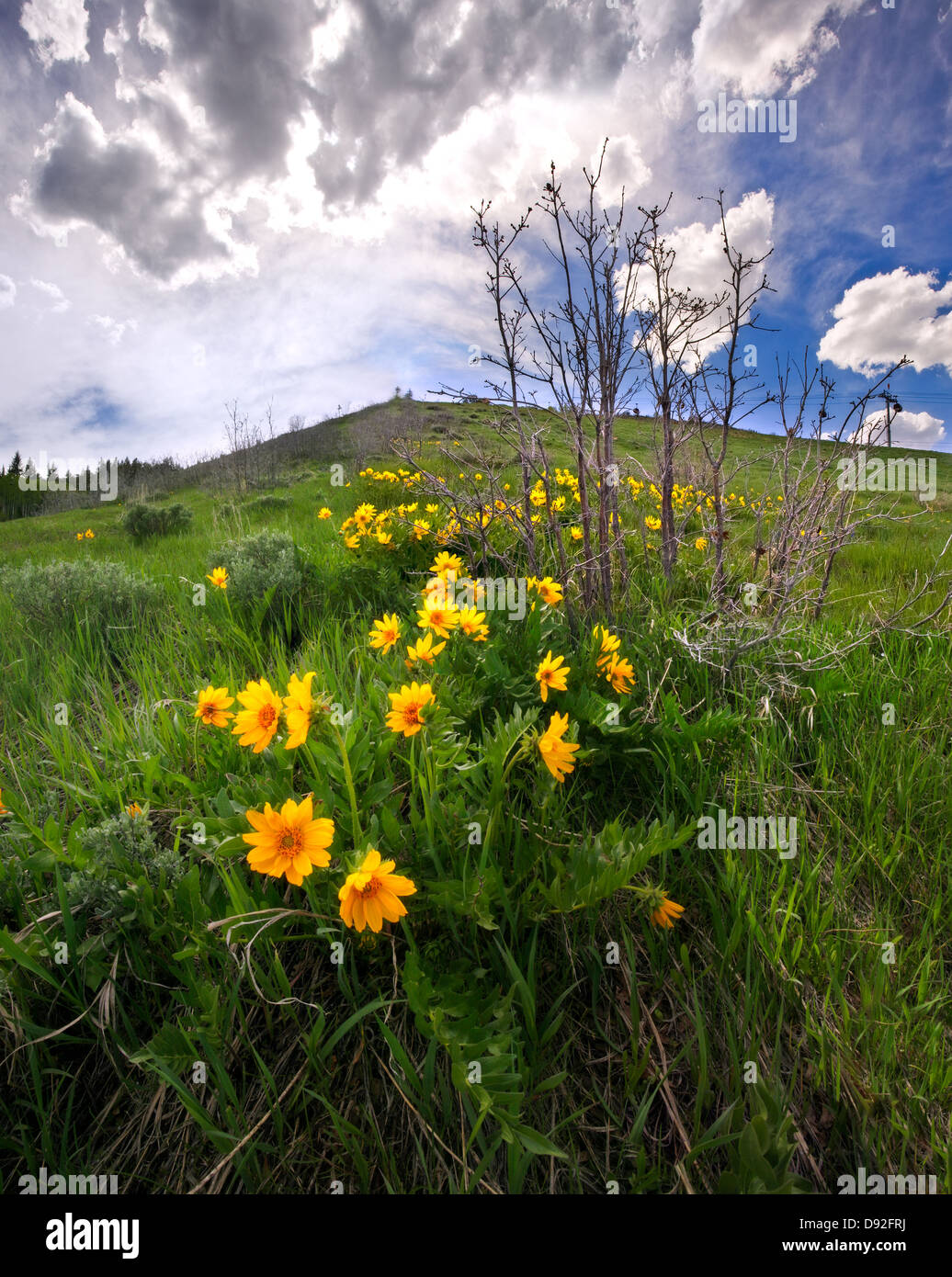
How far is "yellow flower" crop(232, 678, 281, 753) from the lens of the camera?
1.41 m

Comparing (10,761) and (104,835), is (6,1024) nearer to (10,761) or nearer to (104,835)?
(104,835)

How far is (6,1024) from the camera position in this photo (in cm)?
131

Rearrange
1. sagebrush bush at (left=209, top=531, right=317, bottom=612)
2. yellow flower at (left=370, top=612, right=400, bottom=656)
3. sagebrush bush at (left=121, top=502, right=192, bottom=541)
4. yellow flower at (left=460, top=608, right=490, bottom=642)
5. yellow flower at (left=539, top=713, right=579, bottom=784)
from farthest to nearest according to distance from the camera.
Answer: sagebrush bush at (left=121, top=502, right=192, bottom=541) < sagebrush bush at (left=209, top=531, right=317, bottom=612) < yellow flower at (left=370, top=612, right=400, bottom=656) < yellow flower at (left=460, top=608, right=490, bottom=642) < yellow flower at (left=539, top=713, right=579, bottom=784)

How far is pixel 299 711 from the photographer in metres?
1.29

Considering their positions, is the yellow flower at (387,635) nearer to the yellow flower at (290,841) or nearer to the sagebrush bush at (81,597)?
the yellow flower at (290,841)

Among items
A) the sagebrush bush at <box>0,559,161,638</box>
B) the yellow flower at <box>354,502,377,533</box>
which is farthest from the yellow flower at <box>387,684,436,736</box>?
the yellow flower at <box>354,502,377,533</box>

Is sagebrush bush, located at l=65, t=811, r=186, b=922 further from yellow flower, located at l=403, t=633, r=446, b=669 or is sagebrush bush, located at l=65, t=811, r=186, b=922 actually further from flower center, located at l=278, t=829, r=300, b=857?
yellow flower, located at l=403, t=633, r=446, b=669

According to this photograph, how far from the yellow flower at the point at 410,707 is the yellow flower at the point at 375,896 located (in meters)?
0.39

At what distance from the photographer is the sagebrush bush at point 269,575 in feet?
11.1

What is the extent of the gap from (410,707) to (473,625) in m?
0.53

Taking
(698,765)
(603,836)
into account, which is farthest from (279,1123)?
(698,765)

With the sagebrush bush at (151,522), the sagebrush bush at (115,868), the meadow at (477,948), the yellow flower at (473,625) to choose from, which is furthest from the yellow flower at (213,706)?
the sagebrush bush at (151,522)

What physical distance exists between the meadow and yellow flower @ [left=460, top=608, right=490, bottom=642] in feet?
0.09

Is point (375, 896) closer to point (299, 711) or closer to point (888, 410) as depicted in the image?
point (299, 711)
